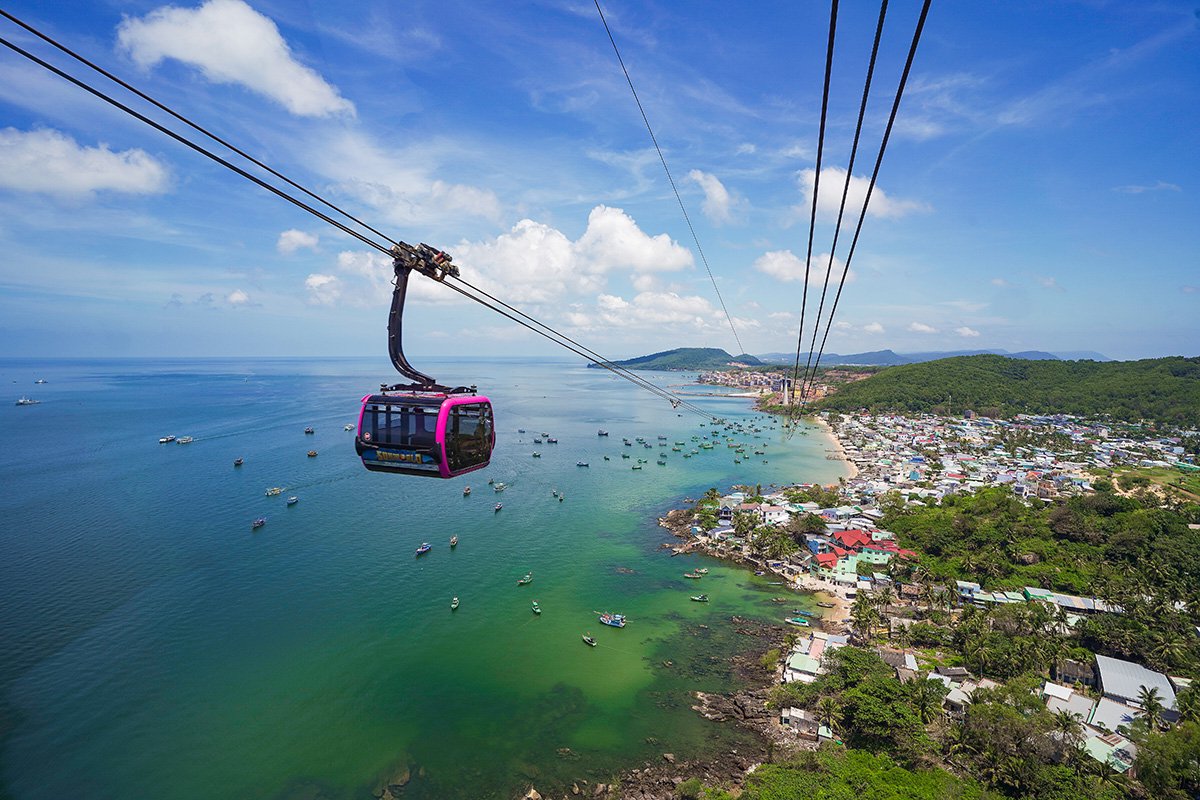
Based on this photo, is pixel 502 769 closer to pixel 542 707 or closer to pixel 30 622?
pixel 542 707

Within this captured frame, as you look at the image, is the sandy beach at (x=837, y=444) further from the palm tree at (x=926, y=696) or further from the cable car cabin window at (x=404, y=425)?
the cable car cabin window at (x=404, y=425)

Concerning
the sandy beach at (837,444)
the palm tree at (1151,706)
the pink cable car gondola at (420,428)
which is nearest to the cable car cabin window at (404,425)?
the pink cable car gondola at (420,428)

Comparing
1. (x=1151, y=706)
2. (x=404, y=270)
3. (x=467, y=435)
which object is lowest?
(x=1151, y=706)

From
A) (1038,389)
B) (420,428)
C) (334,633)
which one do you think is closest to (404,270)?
(420,428)

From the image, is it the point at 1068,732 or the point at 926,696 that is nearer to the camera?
the point at 1068,732

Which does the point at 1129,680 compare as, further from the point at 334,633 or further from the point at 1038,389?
the point at 1038,389

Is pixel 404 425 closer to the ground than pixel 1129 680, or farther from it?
farther from it

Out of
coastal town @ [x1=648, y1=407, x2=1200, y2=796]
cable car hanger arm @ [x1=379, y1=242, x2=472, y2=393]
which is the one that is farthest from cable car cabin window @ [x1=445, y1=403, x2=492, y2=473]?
coastal town @ [x1=648, y1=407, x2=1200, y2=796]

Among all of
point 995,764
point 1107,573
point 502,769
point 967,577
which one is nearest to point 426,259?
point 502,769
